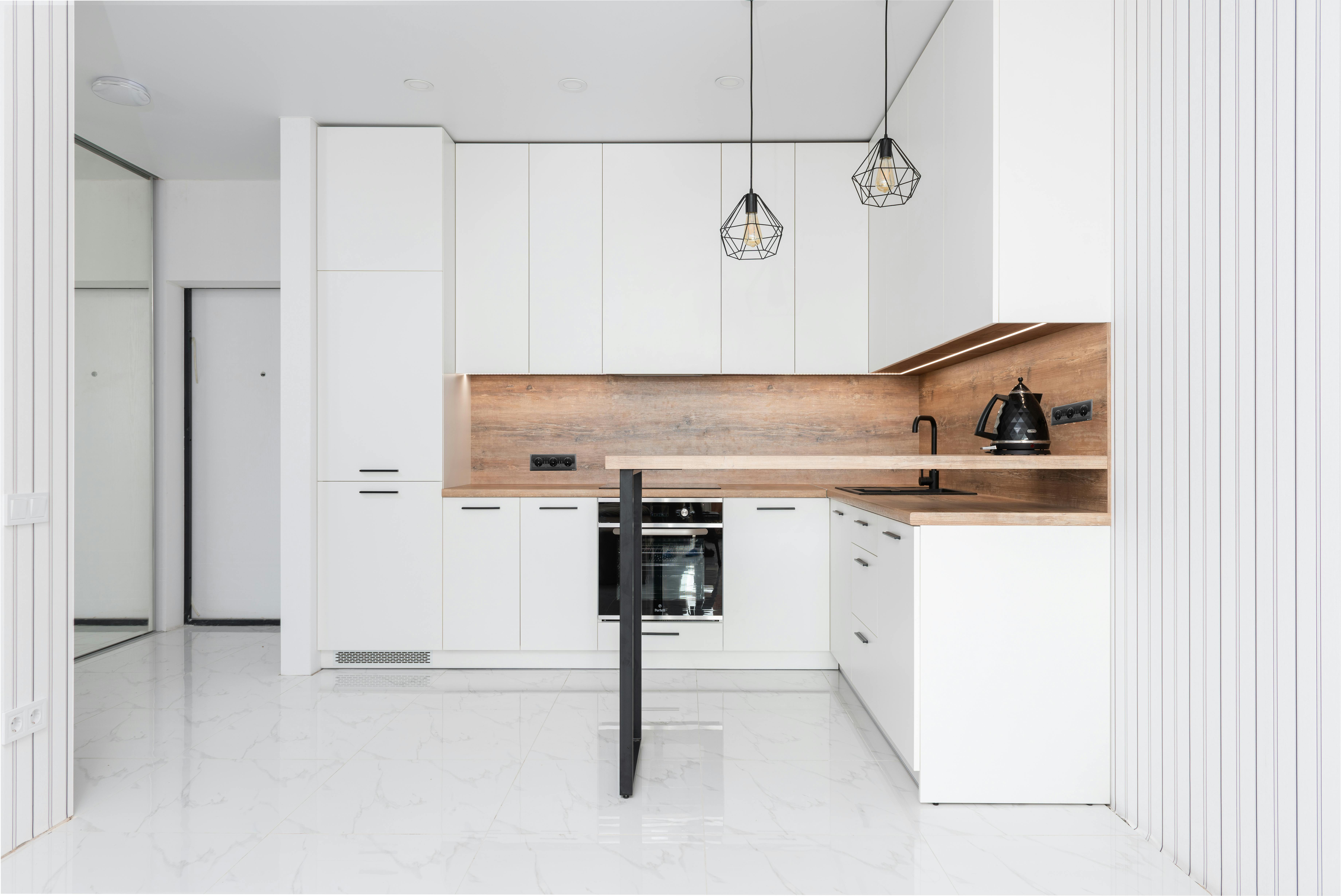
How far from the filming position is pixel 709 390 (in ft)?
13.4

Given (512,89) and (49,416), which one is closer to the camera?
(49,416)

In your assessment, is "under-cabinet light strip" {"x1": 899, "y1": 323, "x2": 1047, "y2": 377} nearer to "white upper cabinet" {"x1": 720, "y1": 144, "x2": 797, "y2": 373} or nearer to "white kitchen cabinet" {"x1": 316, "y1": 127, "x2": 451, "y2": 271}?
"white upper cabinet" {"x1": 720, "y1": 144, "x2": 797, "y2": 373}

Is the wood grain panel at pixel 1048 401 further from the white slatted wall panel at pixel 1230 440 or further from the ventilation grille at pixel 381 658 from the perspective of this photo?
the ventilation grille at pixel 381 658

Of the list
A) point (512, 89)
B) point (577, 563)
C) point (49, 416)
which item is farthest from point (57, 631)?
point (512, 89)

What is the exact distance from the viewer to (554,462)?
407cm

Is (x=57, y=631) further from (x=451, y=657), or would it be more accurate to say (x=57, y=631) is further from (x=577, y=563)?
(x=577, y=563)

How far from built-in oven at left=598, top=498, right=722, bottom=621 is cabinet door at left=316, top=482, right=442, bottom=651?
31.4 inches

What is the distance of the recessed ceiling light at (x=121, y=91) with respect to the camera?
10.1ft

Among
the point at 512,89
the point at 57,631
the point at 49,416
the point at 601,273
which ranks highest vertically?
the point at 512,89

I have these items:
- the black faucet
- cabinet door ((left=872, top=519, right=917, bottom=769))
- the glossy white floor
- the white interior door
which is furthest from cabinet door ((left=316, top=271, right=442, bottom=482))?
the black faucet

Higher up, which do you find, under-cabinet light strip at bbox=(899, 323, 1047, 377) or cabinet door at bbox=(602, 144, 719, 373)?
Result: cabinet door at bbox=(602, 144, 719, 373)

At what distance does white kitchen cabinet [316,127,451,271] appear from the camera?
3500mm

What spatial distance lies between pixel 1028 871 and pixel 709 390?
108 inches

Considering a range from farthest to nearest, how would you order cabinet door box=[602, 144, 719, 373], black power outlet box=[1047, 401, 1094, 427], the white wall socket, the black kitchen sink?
cabinet door box=[602, 144, 719, 373] < the black kitchen sink < black power outlet box=[1047, 401, 1094, 427] < the white wall socket
